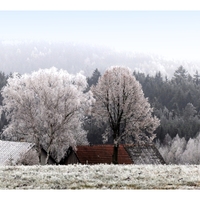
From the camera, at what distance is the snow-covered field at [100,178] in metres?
20.8

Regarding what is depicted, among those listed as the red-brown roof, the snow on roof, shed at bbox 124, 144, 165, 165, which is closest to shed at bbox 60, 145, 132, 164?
the red-brown roof

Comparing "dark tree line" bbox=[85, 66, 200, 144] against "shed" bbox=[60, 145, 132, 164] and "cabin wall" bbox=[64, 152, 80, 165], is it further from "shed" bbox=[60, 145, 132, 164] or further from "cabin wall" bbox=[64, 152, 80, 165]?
"cabin wall" bbox=[64, 152, 80, 165]

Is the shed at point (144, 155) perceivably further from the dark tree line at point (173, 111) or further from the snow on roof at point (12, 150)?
the dark tree line at point (173, 111)

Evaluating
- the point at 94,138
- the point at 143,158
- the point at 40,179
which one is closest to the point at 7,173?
the point at 40,179

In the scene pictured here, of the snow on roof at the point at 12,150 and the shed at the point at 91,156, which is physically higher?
the snow on roof at the point at 12,150

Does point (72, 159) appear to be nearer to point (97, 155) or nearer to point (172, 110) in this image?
point (97, 155)

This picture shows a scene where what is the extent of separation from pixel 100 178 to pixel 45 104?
95.2 ft

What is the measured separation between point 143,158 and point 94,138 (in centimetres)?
6507

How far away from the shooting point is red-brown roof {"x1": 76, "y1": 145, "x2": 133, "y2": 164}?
6175 centimetres

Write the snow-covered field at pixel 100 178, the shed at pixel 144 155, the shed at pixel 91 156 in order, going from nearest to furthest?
the snow-covered field at pixel 100 178 < the shed at pixel 91 156 < the shed at pixel 144 155

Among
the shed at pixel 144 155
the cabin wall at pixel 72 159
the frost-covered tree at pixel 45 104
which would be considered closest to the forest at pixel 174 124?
the shed at pixel 144 155

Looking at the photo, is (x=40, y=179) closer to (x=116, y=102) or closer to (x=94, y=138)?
(x=116, y=102)

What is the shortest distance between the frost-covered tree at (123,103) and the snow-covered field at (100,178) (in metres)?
25.5

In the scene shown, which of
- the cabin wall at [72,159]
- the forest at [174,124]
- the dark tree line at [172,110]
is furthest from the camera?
the dark tree line at [172,110]
